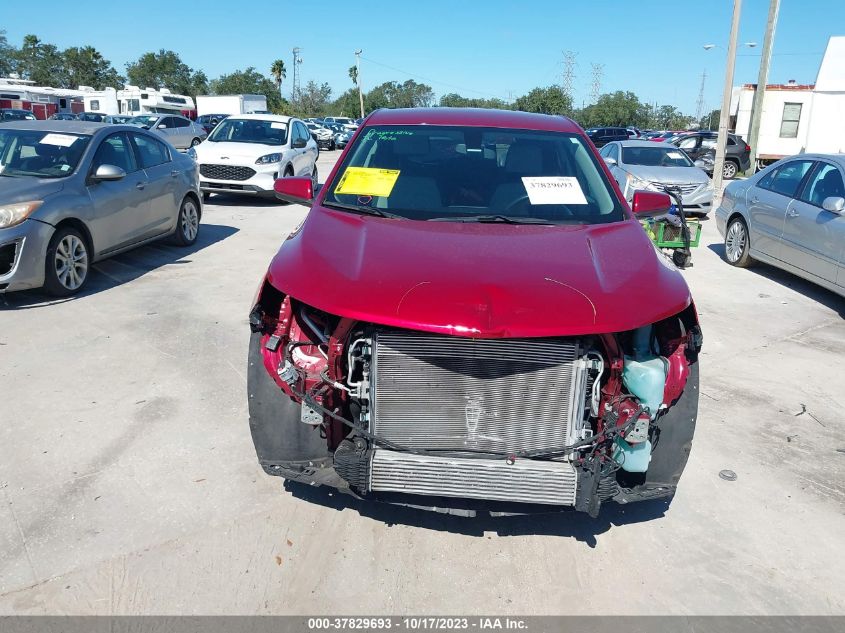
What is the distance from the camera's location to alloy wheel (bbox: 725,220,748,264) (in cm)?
920

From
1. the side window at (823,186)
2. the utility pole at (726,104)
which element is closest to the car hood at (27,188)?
the side window at (823,186)

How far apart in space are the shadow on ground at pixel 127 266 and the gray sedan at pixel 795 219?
23.7 feet

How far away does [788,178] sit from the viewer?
8.35 meters

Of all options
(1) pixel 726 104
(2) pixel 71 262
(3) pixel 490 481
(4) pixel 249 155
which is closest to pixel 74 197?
(2) pixel 71 262

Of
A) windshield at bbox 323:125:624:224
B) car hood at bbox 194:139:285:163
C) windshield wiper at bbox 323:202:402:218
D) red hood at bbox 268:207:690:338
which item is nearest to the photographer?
red hood at bbox 268:207:690:338

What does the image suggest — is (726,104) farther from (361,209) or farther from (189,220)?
(361,209)

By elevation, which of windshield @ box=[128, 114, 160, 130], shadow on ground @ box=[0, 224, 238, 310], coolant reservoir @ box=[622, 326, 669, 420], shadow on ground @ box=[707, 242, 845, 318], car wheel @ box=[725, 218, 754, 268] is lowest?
shadow on ground @ box=[707, 242, 845, 318]

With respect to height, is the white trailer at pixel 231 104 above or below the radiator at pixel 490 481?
above

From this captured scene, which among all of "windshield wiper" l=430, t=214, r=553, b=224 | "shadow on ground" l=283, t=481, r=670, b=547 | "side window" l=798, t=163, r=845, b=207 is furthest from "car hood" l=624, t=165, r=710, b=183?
"shadow on ground" l=283, t=481, r=670, b=547

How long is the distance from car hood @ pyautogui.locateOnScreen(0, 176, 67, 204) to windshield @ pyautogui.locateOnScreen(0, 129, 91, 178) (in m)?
0.20

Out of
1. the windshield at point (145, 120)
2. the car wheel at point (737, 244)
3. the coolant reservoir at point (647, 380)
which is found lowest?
the car wheel at point (737, 244)

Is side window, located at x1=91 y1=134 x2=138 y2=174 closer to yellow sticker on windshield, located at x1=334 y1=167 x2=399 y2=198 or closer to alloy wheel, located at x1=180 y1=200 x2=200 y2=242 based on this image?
alloy wheel, located at x1=180 y1=200 x2=200 y2=242

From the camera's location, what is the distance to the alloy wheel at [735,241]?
920 centimetres

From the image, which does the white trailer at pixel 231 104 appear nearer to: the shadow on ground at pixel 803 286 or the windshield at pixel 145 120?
the windshield at pixel 145 120
